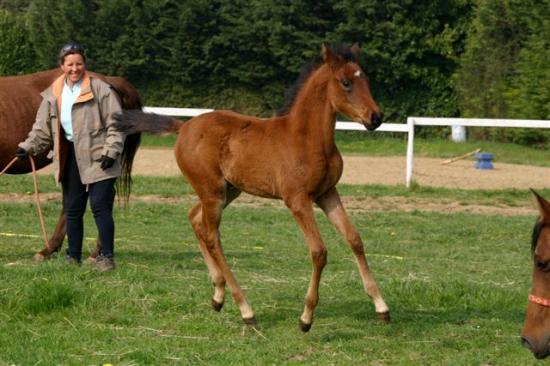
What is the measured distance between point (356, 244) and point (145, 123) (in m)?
2.08

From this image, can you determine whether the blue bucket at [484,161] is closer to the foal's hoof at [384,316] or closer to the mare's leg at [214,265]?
the mare's leg at [214,265]

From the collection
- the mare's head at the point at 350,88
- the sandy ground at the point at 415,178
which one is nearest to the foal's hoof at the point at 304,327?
the mare's head at the point at 350,88

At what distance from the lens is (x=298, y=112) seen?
7910 millimetres

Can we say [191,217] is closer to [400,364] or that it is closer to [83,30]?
[400,364]

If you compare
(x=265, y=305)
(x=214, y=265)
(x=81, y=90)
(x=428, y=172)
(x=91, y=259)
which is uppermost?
(x=81, y=90)

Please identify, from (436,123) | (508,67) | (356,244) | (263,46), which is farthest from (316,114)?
(263,46)

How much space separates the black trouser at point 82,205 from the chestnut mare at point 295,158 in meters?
1.55

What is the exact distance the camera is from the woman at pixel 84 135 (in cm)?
937

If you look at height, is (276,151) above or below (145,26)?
above

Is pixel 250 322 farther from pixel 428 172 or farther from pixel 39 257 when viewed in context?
pixel 428 172

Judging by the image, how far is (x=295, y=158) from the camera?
25.3 ft

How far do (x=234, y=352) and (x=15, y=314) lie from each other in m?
1.86

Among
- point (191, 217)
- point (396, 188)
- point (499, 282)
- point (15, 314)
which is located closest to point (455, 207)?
point (396, 188)

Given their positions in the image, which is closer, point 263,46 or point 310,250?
point 310,250
